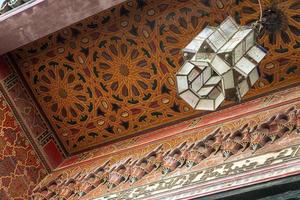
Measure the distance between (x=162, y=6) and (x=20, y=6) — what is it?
729mm

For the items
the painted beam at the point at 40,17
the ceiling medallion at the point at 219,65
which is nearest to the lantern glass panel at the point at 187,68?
the ceiling medallion at the point at 219,65

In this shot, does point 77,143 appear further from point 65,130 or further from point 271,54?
point 271,54

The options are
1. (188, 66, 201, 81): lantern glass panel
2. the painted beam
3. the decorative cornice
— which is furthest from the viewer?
the painted beam

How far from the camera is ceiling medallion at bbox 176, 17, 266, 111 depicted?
2836mm

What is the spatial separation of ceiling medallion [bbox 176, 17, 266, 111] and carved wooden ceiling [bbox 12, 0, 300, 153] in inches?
26.5

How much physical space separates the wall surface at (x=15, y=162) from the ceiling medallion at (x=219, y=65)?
1432 mm

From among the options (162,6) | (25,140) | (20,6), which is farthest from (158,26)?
(25,140)

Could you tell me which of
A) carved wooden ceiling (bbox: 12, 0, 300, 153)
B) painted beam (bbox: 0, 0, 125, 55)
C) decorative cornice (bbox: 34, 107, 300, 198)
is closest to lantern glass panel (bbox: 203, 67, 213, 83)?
decorative cornice (bbox: 34, 107, 300, 198)

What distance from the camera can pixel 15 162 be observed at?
4.12 meters

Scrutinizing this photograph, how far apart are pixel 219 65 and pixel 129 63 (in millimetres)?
1202

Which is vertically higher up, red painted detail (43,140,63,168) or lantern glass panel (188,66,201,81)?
lantern glass panel (188,66,201,81)

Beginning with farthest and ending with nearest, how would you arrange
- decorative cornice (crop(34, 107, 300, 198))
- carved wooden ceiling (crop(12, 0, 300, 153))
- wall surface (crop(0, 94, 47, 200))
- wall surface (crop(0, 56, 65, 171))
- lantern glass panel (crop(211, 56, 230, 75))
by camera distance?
1. wall surface (crop(0, 56, 65, 171))
2. wall surface (crop(0, 94, 47, 200))
3. carved wooden ceiling (crop(12, 0, 300, 153))
4. decorative cornice (crop(34, 107, 300, 198))
5. lantern glass panel (crop(211, 56, 230, 75))

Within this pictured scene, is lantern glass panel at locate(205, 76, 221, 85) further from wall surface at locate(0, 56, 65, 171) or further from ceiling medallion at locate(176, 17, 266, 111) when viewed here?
wall surface at locate(0, 56, 65, 171)

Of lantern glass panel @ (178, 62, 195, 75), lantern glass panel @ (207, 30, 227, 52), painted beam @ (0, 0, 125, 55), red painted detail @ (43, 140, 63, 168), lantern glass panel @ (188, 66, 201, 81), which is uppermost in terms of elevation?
painted beam @ (0, 0, 125, 55)
